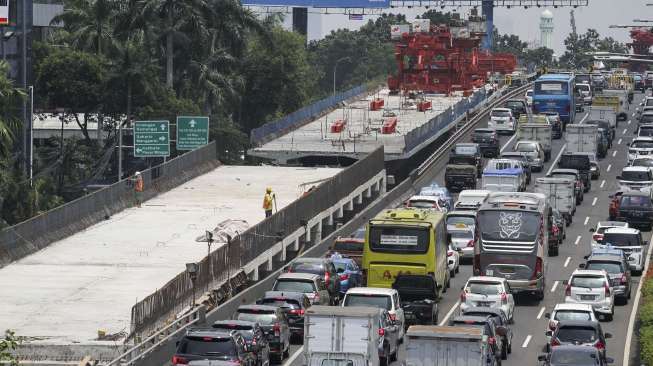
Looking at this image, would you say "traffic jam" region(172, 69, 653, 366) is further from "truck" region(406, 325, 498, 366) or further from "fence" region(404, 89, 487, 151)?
"fence" region(404, 89, 487, 151)

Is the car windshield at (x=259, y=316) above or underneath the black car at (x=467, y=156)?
underneath

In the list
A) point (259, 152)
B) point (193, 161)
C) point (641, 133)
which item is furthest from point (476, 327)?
point (641, 133)

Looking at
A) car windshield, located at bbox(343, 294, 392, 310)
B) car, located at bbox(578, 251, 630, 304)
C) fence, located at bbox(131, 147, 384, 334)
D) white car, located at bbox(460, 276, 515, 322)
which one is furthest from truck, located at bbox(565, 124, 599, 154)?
car windshield, located at bbox(343, 294, 392, 310)

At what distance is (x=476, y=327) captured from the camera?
42.1 metres

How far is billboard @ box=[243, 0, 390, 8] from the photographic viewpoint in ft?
587

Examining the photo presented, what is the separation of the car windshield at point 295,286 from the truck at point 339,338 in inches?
395

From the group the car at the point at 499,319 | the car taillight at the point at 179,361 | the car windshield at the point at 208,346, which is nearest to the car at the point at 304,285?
the car at the point at 499,319

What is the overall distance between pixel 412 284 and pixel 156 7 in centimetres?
5781

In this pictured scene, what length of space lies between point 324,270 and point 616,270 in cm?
949

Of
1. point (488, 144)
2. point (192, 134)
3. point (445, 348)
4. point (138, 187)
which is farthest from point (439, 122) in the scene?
point (445, 348)

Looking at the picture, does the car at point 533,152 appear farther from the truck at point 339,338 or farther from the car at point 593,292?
the truck at point 339,338

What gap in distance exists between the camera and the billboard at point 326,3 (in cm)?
17888

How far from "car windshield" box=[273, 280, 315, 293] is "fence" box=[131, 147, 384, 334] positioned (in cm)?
232

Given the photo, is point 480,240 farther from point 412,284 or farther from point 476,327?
point 476,327
